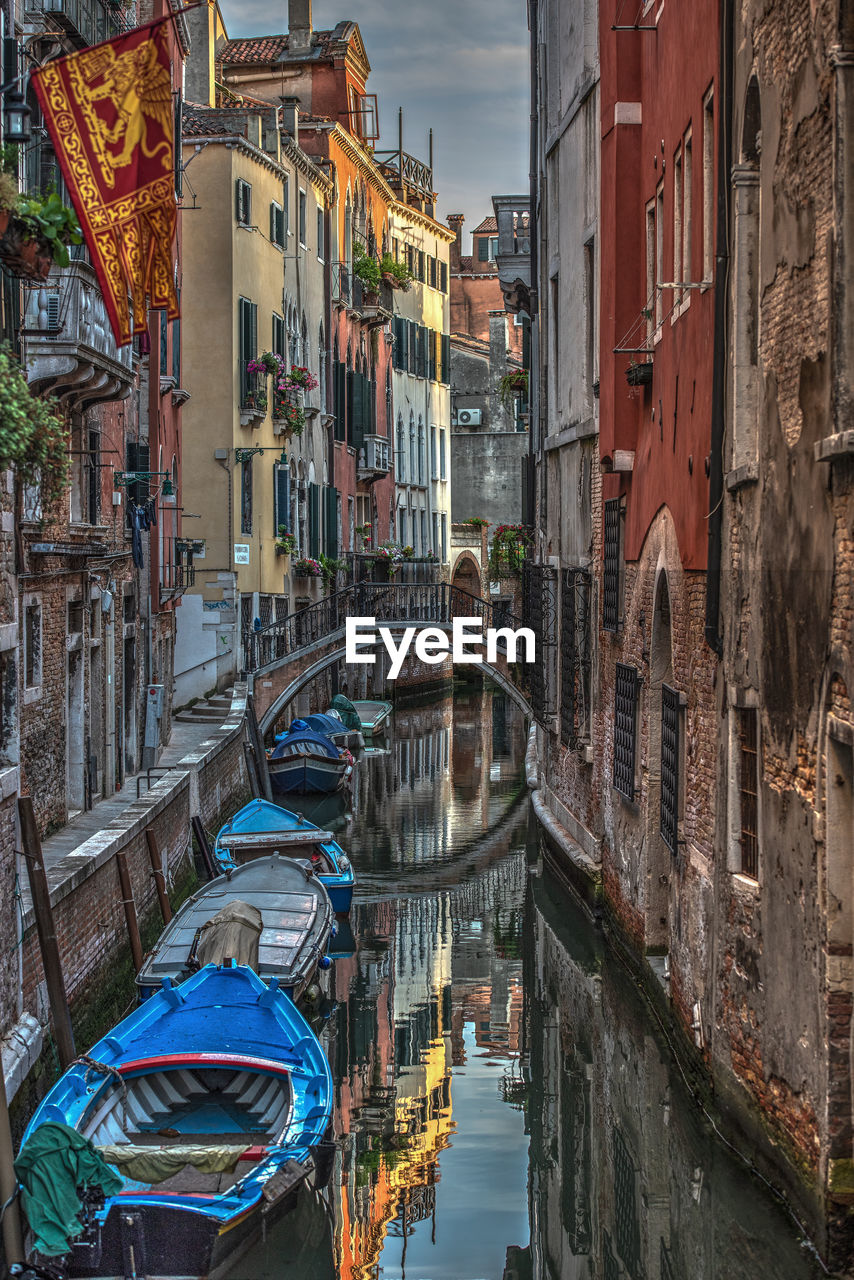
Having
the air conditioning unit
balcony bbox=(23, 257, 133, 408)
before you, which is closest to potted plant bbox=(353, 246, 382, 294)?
the air conditioning unit

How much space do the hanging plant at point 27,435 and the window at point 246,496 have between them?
18684 millimetres

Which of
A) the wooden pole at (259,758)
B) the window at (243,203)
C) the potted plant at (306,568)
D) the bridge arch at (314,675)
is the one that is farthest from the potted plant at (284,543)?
the window at (243,203)

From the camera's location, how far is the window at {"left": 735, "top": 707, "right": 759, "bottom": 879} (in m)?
9.55

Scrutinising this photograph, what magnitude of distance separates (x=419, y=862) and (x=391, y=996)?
6.40m

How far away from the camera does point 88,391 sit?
15383 mm

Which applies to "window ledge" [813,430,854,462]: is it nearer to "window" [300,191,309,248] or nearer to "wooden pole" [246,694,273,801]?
"wooden pole" [246,694,273,801]

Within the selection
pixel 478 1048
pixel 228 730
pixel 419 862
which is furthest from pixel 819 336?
pixel 228 730

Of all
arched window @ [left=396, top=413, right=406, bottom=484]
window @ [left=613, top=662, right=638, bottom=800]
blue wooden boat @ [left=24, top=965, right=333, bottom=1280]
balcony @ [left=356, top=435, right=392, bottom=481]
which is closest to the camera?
blue wooden boat @ [left=24, top=965, right=333, bottom=1280]

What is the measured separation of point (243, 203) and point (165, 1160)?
2161cm

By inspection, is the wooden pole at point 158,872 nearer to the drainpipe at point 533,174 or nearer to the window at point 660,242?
the window at point 660,242

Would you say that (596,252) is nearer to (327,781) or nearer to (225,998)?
(225,998)

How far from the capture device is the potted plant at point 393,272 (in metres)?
40.7

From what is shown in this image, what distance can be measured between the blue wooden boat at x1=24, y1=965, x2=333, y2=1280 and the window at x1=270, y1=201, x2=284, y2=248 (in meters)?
20.7

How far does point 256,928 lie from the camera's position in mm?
12906
